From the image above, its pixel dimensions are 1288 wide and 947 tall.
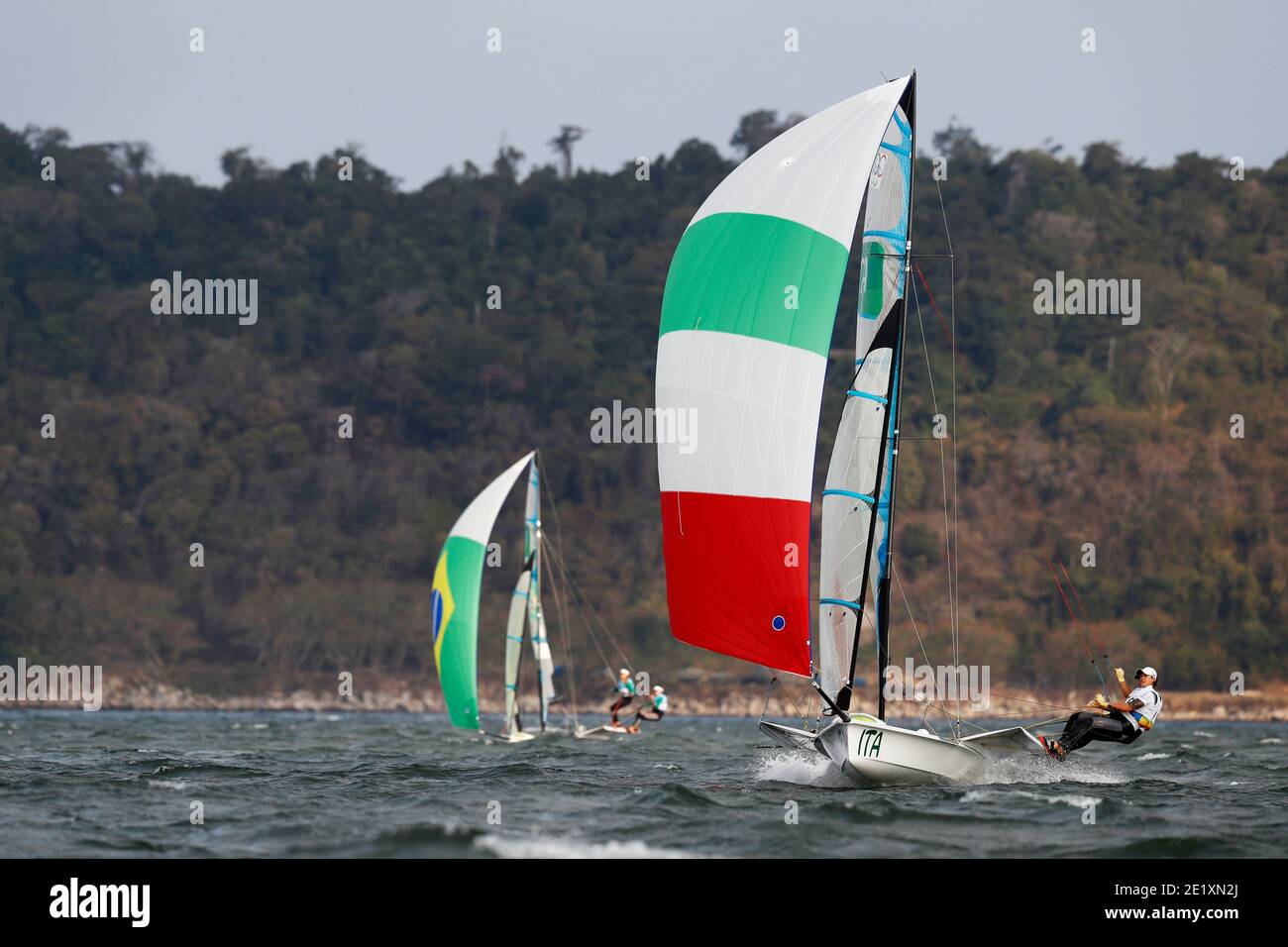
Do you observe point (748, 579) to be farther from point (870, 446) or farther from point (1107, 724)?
point (1107, 724)

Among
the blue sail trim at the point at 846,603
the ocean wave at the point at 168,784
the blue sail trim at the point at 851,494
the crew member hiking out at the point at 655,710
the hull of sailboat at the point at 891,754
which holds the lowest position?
the crew member hiking out at the point at 655,710

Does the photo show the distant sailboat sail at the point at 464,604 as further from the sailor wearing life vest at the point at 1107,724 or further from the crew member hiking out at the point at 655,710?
the sailor wearing life vest at the point at 1107,724

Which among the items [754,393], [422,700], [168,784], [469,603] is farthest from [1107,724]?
[422,700]

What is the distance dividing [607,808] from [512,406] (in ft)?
282

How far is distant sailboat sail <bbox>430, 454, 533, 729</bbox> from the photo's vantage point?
3347 centimetres

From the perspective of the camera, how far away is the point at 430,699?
8462cm

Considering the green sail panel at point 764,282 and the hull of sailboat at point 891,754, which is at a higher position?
the green sail panel at point 764,282

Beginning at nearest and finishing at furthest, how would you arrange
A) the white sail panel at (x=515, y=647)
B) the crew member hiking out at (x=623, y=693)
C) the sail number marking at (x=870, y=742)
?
the sail number marking at (x=870, y=742), the white sail panel at (x=515, y=647), the crew member hiking out at (x=623, y=693)

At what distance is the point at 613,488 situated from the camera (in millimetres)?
98312

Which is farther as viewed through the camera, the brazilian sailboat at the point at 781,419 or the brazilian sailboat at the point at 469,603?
the brazilian sailboat at the point at 469,603

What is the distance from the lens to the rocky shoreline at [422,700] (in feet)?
247

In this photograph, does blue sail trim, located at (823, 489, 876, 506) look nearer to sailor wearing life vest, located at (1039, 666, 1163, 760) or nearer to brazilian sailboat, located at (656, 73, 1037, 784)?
brazilian sailboat, located at (656, 73, 1037, 784)

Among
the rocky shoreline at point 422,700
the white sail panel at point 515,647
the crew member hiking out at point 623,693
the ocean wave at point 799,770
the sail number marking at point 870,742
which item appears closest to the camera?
the sail number marking at point 870,742

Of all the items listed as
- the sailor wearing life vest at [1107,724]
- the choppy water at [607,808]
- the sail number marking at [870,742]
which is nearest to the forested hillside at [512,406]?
the choppy water at [607,808]
